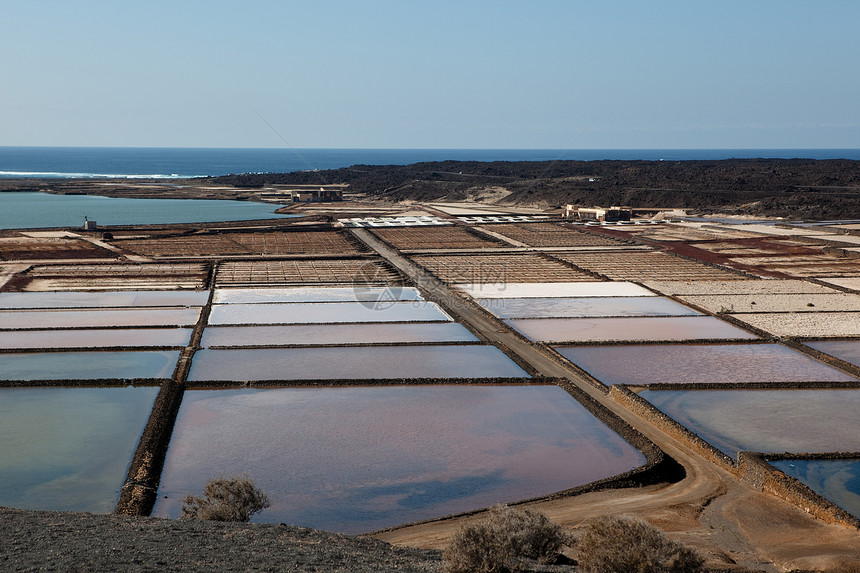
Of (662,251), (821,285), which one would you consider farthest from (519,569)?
(662,251)

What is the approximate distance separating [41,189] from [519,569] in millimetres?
98277

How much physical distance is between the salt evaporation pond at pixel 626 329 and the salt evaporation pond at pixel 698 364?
3.35 ft

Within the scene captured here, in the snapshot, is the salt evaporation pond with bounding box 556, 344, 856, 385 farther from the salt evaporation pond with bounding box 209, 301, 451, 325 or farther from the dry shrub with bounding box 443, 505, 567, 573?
the dry shrub with bounding box 443, 505, 567, 573

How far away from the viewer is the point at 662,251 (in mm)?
45094

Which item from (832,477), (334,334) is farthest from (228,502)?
(334,334)

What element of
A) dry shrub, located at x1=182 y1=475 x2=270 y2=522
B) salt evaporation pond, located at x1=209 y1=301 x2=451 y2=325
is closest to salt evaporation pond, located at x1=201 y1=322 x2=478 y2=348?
salt evaporation pond, located at x1=209 y1=301 x2=451 y2=325

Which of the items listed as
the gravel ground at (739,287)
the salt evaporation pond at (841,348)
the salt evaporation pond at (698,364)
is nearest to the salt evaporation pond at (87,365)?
the salt evaporation pond at (698,364)

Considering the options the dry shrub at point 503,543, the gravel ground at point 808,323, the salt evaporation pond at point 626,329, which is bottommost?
the salt evaporation pond at point 626,329

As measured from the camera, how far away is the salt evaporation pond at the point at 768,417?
1617 cm

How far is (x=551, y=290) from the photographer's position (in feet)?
108

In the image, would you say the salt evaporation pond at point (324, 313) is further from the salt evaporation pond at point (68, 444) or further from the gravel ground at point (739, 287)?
the gravel ground at point (739, 287)

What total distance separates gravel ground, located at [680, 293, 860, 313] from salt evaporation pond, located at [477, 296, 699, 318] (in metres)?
1.24

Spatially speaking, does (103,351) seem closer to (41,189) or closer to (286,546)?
(286,546)

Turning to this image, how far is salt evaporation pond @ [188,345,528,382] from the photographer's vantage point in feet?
68.1
